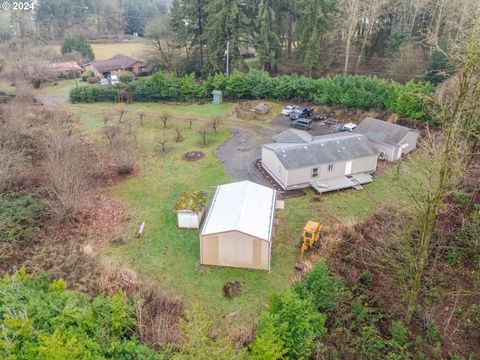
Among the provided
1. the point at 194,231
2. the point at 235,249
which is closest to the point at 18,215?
the point at 194,231

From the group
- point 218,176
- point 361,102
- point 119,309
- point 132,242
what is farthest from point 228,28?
point 119,309

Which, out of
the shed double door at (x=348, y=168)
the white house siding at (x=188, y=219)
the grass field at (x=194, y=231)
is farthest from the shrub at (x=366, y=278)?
the shed double door at (x=348, y=168)

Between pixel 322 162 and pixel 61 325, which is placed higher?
pixel 322 162

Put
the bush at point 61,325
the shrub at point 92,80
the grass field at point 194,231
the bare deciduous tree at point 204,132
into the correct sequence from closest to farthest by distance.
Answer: the bush at point 61,325
the grass field at point 194,231
the bare deciduous tree at point 204,132
the shrub at point 92,80

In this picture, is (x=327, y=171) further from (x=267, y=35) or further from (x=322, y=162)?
(x=267, y=35)

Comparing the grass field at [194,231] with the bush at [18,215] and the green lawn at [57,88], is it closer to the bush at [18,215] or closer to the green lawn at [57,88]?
the bush at [18,215]

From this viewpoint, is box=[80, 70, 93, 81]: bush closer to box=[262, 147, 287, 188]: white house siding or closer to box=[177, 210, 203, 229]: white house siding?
box=[262, 147, 287, 188]: white house siding

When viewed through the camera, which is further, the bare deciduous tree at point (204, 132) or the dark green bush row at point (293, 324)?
the bare deciduous tree at point (204, 132)

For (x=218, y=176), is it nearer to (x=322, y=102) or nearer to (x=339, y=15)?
(x=322, y=102)
